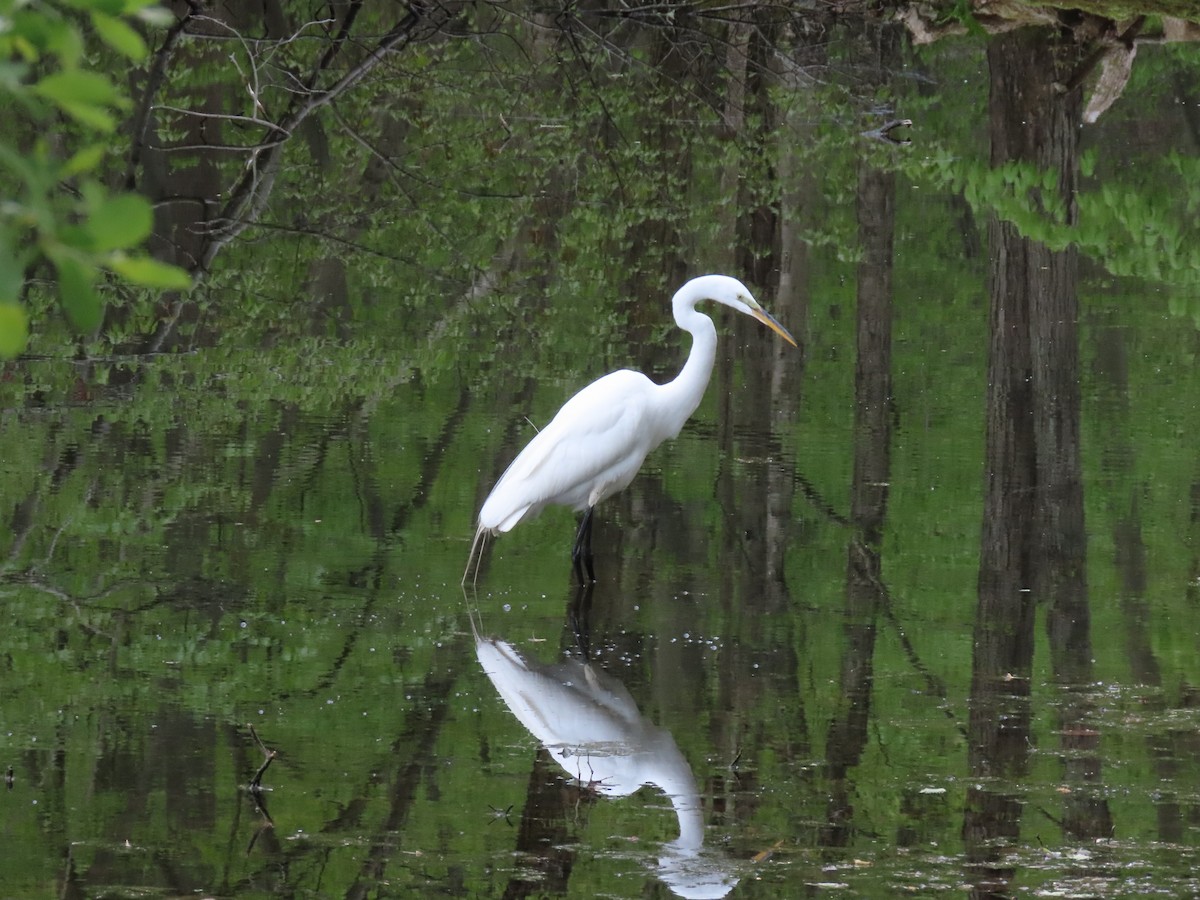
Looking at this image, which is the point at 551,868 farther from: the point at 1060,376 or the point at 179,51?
the point at 179,51

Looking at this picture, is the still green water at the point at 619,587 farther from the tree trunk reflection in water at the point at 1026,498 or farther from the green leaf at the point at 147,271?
the green leaf at the point at 147,271

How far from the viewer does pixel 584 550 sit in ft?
23.4

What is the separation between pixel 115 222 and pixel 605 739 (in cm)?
397

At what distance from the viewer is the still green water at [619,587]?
468cm

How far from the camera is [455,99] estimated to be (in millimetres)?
21578

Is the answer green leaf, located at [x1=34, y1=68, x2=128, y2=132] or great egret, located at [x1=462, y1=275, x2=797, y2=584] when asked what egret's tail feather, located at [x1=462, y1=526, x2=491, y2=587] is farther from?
green leaf, located at [x1=34, y1=68, x2=128, y2=132]

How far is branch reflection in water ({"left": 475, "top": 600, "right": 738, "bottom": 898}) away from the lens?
4.50 m

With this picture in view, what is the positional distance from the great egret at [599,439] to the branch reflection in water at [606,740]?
78 cm

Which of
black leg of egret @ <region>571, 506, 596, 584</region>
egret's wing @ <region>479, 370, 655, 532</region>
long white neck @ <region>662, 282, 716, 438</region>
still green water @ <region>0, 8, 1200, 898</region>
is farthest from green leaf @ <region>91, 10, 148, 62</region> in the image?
long white neck @ <region>662, 282, 716, 438</region>

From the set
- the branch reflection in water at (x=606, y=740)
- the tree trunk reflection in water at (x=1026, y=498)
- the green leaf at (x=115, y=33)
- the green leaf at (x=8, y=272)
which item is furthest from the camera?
the tree trunk reflection in water at (x=1026, y=498)

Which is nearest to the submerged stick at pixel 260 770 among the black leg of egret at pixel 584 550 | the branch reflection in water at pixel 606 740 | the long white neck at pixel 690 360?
the branch reflection in water at pixel 606 740

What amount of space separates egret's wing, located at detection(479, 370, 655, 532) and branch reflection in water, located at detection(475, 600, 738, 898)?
0.77 metres

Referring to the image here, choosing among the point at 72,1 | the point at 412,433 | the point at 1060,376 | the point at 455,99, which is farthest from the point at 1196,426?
the point at 455,99

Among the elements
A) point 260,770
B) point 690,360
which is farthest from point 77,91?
point 690,360
